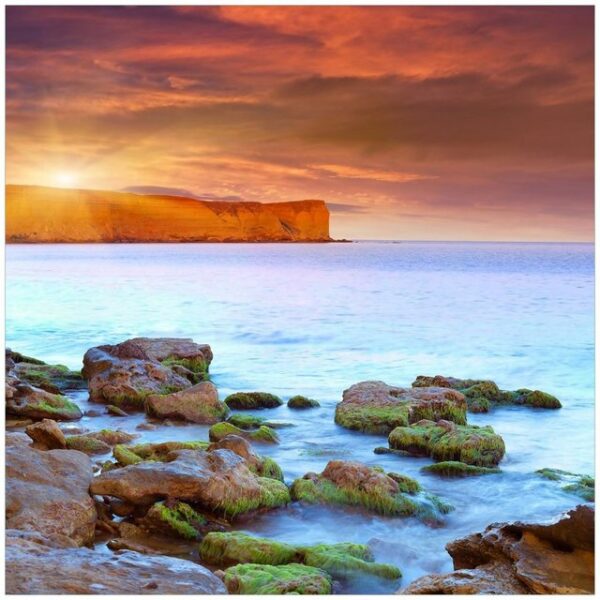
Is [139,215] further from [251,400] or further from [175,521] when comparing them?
[175,521]

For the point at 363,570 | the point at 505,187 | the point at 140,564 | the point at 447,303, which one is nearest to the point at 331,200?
the point at 505,187

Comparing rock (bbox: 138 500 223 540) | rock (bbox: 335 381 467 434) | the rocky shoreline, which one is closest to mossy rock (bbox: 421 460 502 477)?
the rocky shoreline

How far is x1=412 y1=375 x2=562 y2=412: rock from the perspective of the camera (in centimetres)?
898

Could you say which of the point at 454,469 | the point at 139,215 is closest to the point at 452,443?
the point at 454,469

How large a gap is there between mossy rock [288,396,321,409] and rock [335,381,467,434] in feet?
1.73

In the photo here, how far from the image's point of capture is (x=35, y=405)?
7691mm

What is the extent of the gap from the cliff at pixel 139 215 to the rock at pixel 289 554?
4.54 metres

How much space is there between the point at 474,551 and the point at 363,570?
2.23 feet

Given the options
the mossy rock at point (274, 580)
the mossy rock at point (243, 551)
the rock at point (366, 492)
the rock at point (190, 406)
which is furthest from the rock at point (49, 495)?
the rock at point (190, 406)

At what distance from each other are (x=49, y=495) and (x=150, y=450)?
1492mm

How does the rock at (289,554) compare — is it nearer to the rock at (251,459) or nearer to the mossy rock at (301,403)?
the rock at (251,459)

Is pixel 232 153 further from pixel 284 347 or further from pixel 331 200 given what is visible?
pixel 284 347

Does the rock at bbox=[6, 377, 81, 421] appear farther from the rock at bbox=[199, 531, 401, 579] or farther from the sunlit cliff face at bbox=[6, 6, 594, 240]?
the rock at bbox=[199, 531, 401, 579]

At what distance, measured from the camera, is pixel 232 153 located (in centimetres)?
848
